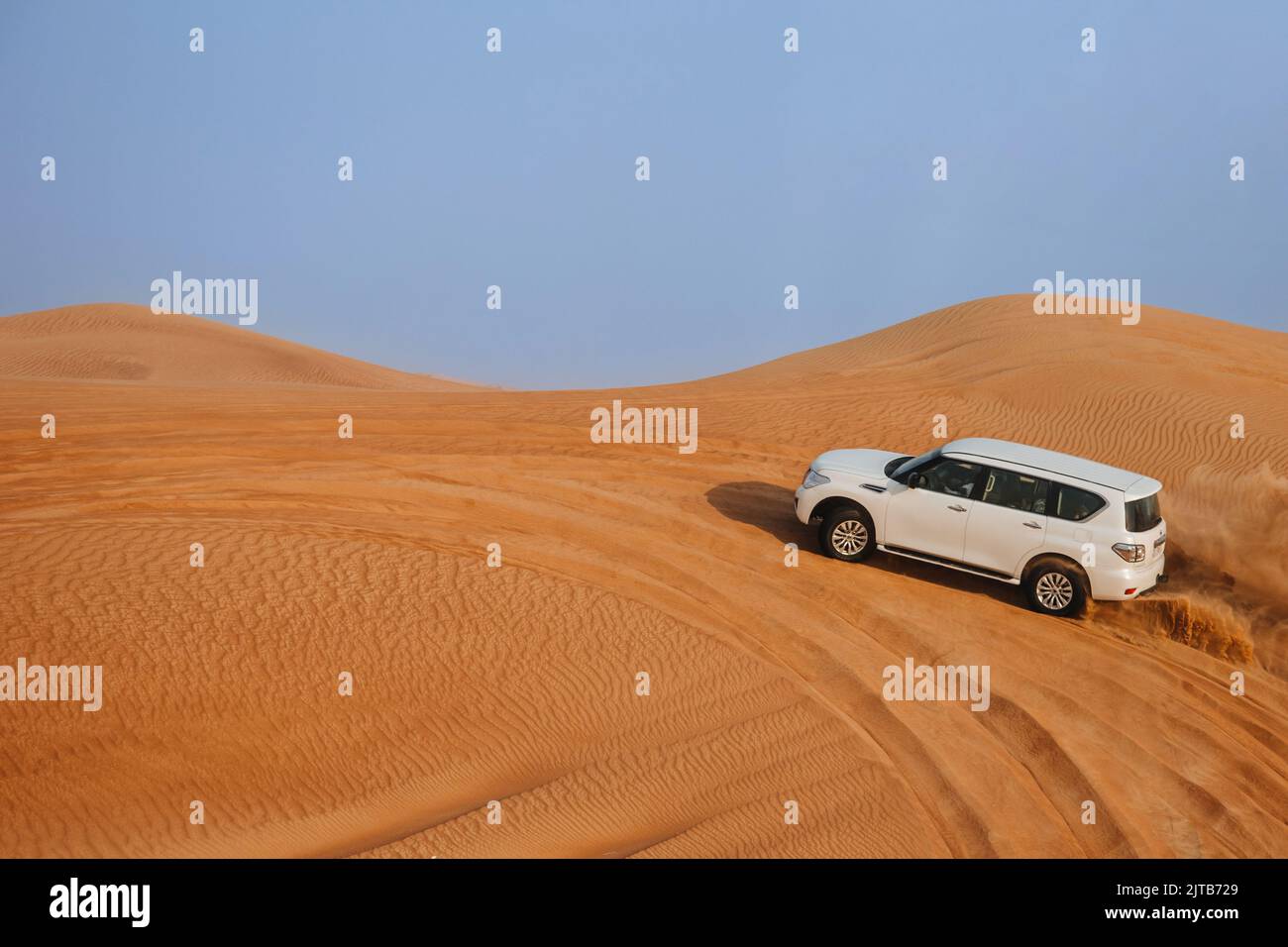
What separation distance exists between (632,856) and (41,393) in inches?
681

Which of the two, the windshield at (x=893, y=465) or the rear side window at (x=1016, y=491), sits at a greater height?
the windshield at (x=893, y=465)

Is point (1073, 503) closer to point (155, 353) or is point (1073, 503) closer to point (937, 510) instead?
point (937, 510)

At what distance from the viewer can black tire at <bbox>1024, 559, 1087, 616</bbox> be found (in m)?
12.3

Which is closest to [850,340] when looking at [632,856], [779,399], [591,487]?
[779,399]

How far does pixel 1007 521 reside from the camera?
12477mm

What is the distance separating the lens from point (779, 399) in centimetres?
2166

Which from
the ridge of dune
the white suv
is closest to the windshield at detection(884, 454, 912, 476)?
the white suv

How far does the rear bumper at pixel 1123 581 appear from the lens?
39.3 feet

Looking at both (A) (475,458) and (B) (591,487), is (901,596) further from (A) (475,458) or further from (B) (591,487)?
(A) (475,458)

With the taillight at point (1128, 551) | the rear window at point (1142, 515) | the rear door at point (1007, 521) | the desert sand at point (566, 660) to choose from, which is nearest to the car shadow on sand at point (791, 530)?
the desert sand at point (566, 660)

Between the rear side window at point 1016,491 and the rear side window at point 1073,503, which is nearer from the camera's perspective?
the rear side window at point 1073,503

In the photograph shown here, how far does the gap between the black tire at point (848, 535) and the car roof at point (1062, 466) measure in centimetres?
142

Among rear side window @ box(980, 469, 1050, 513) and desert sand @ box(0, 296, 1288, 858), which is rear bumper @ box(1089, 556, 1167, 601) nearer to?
desert sand @ box(0, 296, 1288, 858)

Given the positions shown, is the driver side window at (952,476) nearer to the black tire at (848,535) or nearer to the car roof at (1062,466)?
the car roof at (1062,466)
